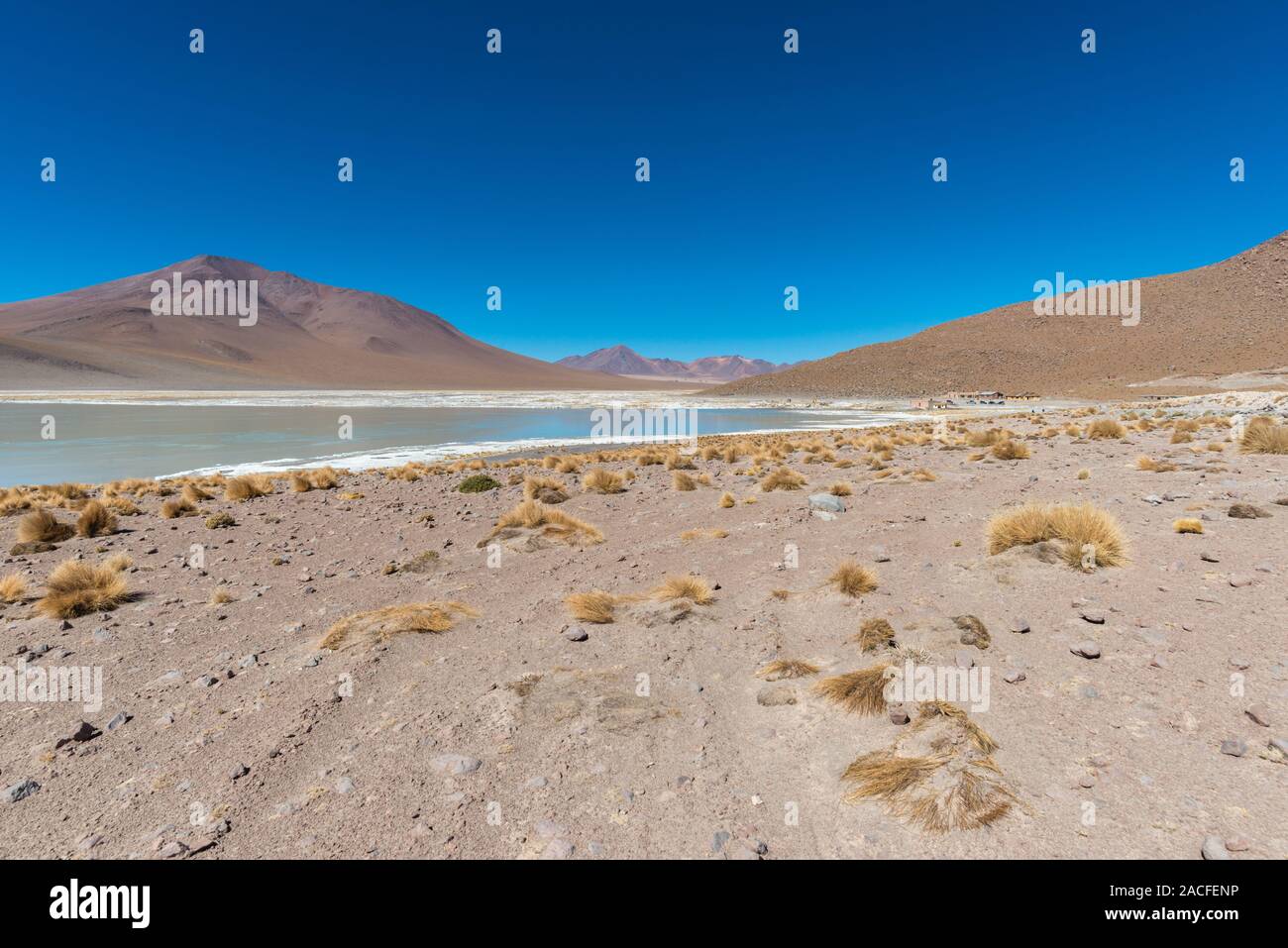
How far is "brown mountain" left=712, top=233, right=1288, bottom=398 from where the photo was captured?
58500 mm

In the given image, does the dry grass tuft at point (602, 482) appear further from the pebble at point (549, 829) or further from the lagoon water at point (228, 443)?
the pebble at point (549, 829)

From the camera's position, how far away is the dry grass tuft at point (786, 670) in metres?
3.80

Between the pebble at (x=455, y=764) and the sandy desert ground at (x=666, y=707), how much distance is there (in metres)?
0.01

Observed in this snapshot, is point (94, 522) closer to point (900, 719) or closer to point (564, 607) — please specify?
point (564, 607)

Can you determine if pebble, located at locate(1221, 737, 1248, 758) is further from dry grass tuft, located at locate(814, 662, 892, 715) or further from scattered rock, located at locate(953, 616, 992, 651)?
dry grass tuft, located at locate(814, 662, 892, 715)

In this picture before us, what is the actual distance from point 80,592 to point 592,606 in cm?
483

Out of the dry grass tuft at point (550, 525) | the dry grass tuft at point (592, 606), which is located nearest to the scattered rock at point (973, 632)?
the dry grass tuft at point (592, 606)

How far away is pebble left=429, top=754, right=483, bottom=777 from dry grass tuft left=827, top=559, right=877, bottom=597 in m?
3.21

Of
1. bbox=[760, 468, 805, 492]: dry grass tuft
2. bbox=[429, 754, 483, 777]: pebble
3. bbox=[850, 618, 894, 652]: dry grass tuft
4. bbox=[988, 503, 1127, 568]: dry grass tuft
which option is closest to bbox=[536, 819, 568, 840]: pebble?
bbox=[429, 754, 483, 777]: pebble

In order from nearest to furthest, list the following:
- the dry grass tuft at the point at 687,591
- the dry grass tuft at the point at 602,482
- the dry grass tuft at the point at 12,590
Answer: the dry grass tuft at the point at 687,591 < the dry grass tuft at the point at 12,590 < the dry grass tuft at the point at 602,482

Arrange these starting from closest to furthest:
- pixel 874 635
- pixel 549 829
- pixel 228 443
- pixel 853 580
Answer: pixel 549 829
pixel 874 635
pixel 853 580
pixel 228 443

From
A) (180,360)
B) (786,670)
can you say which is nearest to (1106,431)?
(786,670)

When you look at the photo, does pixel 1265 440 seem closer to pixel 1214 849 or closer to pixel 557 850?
pixel 1214 849

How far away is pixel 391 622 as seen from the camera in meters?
4.89
